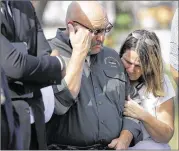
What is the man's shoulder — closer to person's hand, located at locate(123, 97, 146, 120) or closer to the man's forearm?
the man's forearm

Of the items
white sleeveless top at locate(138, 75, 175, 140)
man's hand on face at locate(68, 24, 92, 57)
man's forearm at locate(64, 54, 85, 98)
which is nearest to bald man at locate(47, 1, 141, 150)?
man's hand on face at locate(68, 24, 92, 57)

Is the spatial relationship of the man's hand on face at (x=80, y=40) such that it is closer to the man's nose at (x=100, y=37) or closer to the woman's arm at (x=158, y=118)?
the man's nose at (x=100, y=37)


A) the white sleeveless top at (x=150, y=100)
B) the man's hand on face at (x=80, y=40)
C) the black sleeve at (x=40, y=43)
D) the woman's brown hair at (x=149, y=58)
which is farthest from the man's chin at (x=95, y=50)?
the black sleeve at (x=40, y=43)

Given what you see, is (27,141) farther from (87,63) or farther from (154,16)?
(154,16)

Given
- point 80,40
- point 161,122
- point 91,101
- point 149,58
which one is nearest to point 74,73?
point 80,40

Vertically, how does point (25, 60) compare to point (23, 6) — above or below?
below

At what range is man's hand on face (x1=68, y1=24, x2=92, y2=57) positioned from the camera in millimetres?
3195

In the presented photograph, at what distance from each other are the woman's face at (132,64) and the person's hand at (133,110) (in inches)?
8.6

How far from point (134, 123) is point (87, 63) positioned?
0.53 metres

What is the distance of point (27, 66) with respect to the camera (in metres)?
2.66

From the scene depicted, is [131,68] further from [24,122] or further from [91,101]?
[24,122]

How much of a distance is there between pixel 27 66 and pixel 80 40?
666 mm

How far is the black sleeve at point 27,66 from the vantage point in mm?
2621

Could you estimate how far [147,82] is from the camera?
3.94 m
